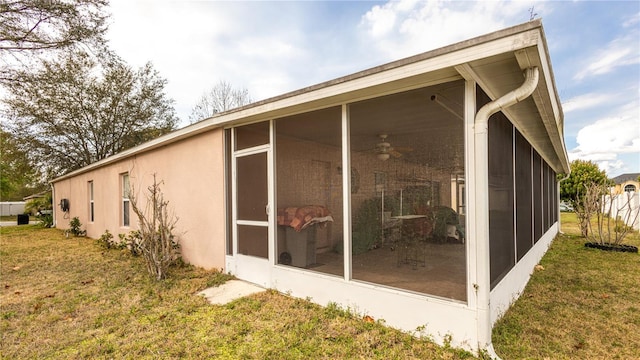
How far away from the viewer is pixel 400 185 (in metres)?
3.02

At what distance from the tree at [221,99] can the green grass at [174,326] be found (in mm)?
14162

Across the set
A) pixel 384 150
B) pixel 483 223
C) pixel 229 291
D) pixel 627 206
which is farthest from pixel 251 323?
pixel 627 206

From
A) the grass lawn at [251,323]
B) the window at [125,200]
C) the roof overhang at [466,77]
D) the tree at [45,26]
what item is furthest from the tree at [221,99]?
the roof overhang at [466,77]

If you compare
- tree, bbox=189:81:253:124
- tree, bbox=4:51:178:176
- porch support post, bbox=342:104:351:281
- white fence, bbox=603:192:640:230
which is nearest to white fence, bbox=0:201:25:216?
tree, bbox=4:51:178:176

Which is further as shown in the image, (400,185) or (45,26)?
(45,26)

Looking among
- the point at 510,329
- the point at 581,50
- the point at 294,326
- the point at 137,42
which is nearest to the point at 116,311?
the point at 294,326

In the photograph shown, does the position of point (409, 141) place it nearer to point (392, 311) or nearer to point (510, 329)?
point (392, 311)

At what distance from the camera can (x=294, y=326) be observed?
10.4 ft

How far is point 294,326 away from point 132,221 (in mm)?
6391

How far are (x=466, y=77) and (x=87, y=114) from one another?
70.3 ft

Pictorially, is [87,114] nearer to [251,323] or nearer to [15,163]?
[15,163]

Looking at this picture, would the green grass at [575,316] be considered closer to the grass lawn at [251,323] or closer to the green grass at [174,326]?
the grass lawn at [251,323]

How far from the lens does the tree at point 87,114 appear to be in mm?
16203

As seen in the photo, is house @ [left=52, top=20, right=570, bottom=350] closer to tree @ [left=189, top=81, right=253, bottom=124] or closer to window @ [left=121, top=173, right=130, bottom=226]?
window @ [left=121, top=173, right=130, bottom=226]
